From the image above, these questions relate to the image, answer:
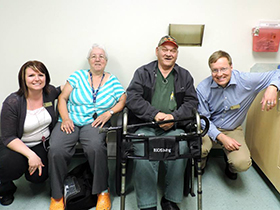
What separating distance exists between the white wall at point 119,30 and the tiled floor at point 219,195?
1110 millimetres

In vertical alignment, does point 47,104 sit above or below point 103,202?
above

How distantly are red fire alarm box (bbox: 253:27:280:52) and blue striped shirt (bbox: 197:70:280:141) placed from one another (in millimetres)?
471

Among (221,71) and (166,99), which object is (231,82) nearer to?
(221,71)

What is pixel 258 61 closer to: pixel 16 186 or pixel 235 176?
pixel 235 176

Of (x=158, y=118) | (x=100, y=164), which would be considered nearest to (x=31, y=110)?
(x=100, y=164)

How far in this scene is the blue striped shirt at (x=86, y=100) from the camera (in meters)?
2.01

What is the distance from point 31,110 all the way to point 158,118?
3.42ft

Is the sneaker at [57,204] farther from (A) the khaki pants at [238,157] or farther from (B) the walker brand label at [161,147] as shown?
(A) the khaki pants at [238,157]

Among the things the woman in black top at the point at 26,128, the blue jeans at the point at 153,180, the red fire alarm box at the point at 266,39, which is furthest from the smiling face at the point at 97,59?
the red fire alarm box at the point at 266,39

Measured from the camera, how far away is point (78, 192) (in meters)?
1.76

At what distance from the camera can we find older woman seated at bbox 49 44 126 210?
176 centimetres

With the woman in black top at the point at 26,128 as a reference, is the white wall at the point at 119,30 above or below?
above

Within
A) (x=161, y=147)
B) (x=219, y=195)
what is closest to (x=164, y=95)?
(x=161, y=147)

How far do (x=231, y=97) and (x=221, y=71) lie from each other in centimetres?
27
